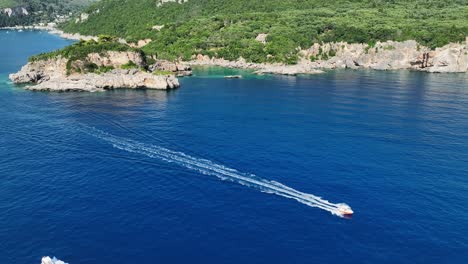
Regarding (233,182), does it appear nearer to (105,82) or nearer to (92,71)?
(105,82)

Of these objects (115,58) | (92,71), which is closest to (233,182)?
(92,71)

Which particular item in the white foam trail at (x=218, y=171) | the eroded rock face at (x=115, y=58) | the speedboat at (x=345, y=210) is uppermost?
the eroded rock face at (x=115, y=58)

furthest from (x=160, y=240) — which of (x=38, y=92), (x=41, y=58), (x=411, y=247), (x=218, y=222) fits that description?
(x=41, y=58)

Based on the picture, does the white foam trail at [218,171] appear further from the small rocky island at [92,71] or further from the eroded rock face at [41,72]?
the eroded rock face at [41,72]

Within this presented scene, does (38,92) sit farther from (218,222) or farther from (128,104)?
(218,222)

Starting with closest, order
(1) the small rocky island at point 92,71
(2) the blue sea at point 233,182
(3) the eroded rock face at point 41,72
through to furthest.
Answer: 1. (2) the blue sea at point 233,182
2. (1) the small rocky island at point 92,71
3. (3) the eroded rock face at point 41,72

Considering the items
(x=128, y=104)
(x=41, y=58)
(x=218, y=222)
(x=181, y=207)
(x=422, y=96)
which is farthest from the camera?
(x=41, y=58)

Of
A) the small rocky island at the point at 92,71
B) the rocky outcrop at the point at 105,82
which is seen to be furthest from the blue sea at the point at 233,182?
the small rocky island at the point at 92,71
